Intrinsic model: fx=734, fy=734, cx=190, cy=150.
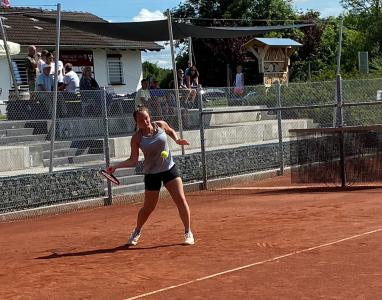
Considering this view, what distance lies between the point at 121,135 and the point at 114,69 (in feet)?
67.0

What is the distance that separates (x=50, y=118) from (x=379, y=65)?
2160cm

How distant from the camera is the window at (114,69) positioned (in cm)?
3691

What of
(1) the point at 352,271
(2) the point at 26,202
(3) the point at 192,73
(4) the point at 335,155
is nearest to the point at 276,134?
(3) the point at 192,73

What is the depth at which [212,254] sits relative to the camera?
27.8 feet

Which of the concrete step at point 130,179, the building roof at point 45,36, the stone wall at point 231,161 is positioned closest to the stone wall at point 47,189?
the concrete step at point 130,179

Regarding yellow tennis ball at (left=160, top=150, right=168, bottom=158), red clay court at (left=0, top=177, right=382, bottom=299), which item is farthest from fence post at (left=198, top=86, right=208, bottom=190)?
yellow tennis ball at (left=160, top=150, right=168, bottom=158)

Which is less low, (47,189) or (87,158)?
(87,158)

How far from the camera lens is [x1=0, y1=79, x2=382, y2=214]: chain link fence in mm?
14305

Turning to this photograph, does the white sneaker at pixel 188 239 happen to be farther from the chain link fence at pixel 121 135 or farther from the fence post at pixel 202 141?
the fence post at pixel 202 141

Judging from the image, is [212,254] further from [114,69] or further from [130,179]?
[114,69]

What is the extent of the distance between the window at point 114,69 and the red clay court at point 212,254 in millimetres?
24029

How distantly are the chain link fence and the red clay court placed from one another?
119 centimetres

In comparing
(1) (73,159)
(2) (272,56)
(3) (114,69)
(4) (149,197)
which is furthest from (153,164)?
(3) (114,69)

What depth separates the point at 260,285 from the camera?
6.79 m
